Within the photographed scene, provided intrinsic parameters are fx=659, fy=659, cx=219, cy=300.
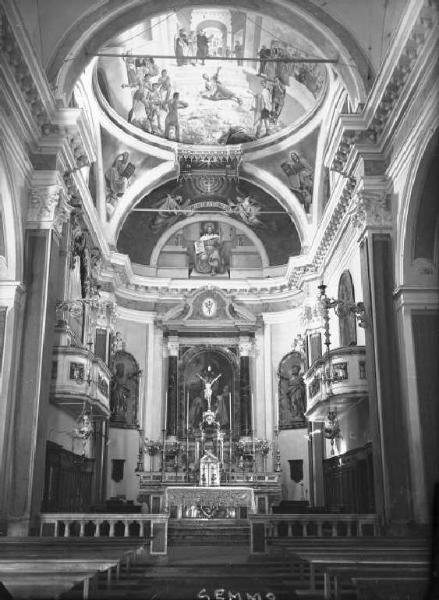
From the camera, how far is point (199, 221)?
904 inches

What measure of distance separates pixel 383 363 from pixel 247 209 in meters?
11.7

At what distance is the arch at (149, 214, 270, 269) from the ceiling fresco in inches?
1.4

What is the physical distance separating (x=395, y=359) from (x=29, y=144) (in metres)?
7.39

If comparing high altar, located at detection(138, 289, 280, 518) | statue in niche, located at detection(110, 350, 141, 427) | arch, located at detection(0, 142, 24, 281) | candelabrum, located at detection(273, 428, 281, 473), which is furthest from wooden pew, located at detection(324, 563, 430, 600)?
statue in niche, located at detection(110, 350, 141, 427)

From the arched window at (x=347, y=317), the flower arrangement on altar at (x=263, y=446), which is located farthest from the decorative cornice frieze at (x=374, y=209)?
the flower arrangement on altar at (x=263, y=446)

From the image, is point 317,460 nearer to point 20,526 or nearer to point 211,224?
point 211,224

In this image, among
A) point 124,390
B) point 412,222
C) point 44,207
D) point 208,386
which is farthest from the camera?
point 208,386

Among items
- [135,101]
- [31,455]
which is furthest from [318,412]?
[135,101]

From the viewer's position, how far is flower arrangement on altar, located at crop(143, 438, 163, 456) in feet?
63.7

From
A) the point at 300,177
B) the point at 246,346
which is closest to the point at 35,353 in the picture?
the point at 246,346

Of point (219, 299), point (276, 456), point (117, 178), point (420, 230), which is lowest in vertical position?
point (276, 456)

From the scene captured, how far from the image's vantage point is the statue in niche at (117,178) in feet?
65.2

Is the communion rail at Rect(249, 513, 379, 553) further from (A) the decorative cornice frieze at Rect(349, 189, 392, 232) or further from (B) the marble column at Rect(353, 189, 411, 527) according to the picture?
(A) the decorative cornice frieze at Rect(349, 189, 392, 232)

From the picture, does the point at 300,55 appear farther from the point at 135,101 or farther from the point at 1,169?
the point at 1,169
